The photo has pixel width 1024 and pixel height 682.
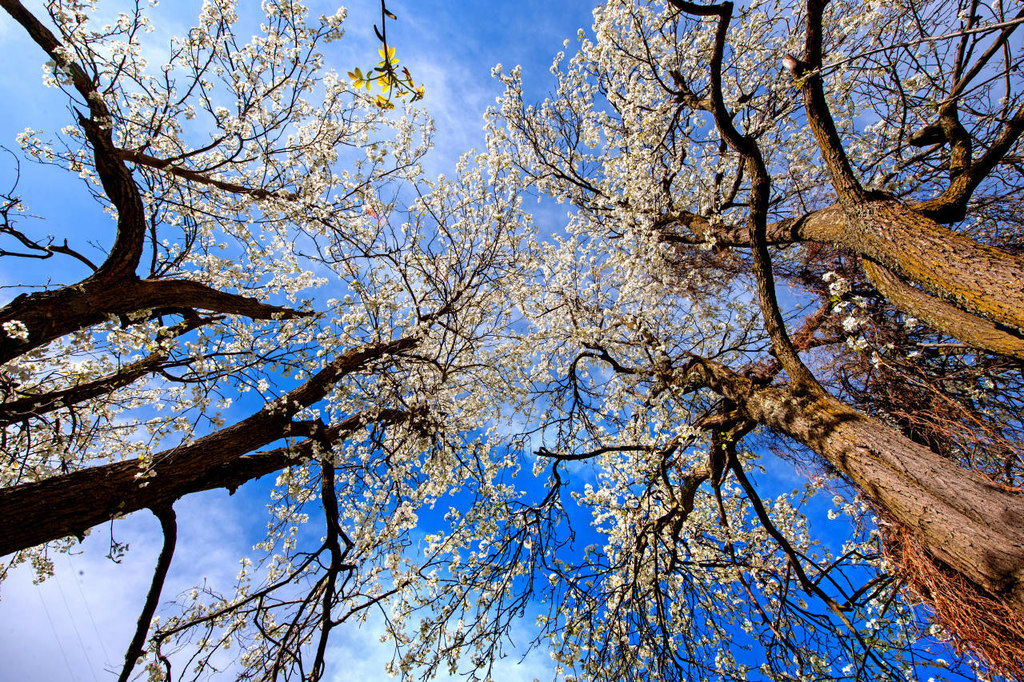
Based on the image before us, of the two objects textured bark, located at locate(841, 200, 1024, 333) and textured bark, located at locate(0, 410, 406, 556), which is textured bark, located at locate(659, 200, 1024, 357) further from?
textured bark, located at locate(0, 410, 406, 556)

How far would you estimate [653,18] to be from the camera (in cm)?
618

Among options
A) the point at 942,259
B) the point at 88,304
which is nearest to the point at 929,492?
the point at 942,259

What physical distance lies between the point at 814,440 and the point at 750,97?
5355 mm

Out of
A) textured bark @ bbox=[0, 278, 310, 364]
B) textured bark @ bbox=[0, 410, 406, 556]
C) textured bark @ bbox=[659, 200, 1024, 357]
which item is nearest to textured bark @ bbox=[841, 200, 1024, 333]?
textured bark @ bbox=[659, 200, 1024, 357]

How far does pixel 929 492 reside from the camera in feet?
8.14

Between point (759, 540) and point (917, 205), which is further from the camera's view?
point (759, 540)

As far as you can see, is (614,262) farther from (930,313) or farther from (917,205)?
(930,313)

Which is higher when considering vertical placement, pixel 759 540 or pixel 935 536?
pixel 759 540

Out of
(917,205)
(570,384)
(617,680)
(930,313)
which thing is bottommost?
(617,680)

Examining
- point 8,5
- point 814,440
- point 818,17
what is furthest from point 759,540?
point 8,5

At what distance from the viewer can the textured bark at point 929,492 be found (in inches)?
83.1

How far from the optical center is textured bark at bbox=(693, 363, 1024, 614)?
6.93 feet

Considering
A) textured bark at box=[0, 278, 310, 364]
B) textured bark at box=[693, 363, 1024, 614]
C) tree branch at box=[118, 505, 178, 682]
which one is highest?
textured bark at box=[0, 278, 310, 364]

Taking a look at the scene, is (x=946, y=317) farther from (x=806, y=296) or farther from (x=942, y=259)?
(x=806, y=296)
